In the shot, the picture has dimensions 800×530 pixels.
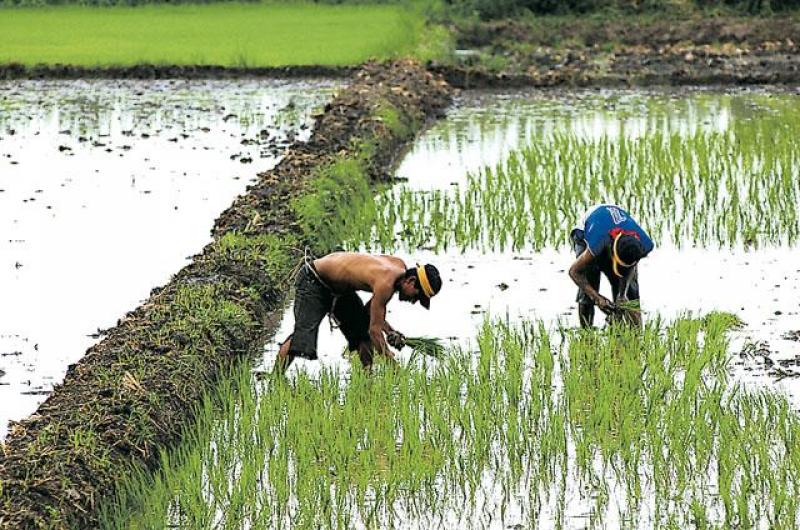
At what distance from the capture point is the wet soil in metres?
16.4

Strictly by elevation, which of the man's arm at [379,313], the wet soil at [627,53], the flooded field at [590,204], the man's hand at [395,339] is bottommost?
the wet soil at [627,53]

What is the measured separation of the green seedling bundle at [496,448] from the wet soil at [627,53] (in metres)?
10.6

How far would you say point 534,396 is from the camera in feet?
18.3

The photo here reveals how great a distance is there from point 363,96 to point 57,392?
8.17 meters

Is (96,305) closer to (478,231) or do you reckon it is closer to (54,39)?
(478,231)

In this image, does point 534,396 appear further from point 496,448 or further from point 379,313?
point 379,313

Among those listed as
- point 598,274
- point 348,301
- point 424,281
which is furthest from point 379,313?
point 598,274

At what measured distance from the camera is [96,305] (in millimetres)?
7285

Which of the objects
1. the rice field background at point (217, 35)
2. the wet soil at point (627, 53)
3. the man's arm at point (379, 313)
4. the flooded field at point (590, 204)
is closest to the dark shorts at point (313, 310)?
the man's arm at point (379, 313)

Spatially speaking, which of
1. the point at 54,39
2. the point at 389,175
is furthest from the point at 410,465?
the point at 54,39

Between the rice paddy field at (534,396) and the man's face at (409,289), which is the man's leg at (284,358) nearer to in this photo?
the rice paddy field at (534,396)

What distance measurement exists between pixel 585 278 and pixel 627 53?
12.9m

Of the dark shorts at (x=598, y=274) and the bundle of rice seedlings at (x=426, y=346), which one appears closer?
the bundle of rice seedlings at (x=426, y=346)

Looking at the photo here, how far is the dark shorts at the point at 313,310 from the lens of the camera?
584 cm
